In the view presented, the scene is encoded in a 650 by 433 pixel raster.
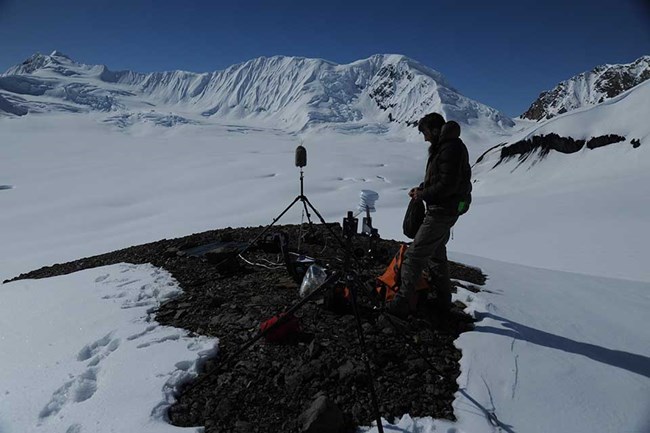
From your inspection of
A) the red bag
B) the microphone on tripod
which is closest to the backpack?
the red bag

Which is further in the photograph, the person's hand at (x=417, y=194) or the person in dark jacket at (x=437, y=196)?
the person's hand at (x=417, y=194)

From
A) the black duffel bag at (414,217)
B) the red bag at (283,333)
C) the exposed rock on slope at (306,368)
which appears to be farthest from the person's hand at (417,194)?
the red bag at (283,333)

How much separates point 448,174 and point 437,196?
0.76 feet

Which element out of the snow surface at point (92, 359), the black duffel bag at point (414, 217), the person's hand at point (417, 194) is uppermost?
the person's hand at point (417, 194)

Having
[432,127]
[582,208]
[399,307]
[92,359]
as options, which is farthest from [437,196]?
[582,208]

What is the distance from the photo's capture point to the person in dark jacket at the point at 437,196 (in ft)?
12.1

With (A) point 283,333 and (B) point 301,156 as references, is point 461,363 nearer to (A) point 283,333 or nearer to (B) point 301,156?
(A) point 283,333

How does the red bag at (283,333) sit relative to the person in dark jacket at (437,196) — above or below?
below

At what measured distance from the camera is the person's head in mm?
3879

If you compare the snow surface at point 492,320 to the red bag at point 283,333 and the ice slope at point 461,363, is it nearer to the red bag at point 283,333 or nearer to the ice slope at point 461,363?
the ice slope at point 461,363

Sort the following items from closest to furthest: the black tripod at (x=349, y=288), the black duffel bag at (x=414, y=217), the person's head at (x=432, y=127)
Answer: the black tripod at (x=349, y=288) → the person's head at (x=432, y=127) → the black duffel bag at (x=414, y=217)

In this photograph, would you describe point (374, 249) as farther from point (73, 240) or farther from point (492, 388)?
point (73, 240)

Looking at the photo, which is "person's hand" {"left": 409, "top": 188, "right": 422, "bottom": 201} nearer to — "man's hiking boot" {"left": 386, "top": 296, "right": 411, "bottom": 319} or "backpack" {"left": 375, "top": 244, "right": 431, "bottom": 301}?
"backpack" {"left": 375, "top": 244, "right": 431, "bottom": 301}

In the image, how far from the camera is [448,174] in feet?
12.1
